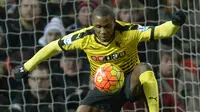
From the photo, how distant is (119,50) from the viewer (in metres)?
4.20

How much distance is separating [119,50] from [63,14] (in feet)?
4.55

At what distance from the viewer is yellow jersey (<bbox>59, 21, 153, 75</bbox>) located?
4.17 m

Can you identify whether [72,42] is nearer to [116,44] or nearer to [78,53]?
[116,44]

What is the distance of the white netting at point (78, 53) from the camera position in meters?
5.37

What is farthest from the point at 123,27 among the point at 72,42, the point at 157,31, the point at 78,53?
the point at 78,53

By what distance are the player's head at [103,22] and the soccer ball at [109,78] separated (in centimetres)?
20

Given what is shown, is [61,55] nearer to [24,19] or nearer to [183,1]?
[24,19]

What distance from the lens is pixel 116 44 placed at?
4.19 metres

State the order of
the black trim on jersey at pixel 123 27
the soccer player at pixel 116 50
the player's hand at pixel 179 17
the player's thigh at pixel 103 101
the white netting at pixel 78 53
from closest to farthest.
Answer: the player's hand at pixel 179 17
the soccer player at pixel 116 50
the black trim on jersey at pixel 123 27
the player's thigh at pixel 103 101
the white netting at pixel 78 53

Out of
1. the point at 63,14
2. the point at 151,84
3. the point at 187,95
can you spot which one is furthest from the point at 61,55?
the point at 151,84

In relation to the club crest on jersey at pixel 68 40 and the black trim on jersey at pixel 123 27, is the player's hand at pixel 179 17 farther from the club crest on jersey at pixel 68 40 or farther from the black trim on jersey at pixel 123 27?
the club crest on jersey at pixel 68 40

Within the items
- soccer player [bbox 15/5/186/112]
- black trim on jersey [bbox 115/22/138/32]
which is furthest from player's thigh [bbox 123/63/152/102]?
black trim on jersey [bbox 115/22/138/32]

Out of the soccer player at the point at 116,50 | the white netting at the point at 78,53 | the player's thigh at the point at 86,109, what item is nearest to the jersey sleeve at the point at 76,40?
the soccer player at the point at 116,50

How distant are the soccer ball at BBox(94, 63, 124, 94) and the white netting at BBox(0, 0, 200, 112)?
1321 mm
